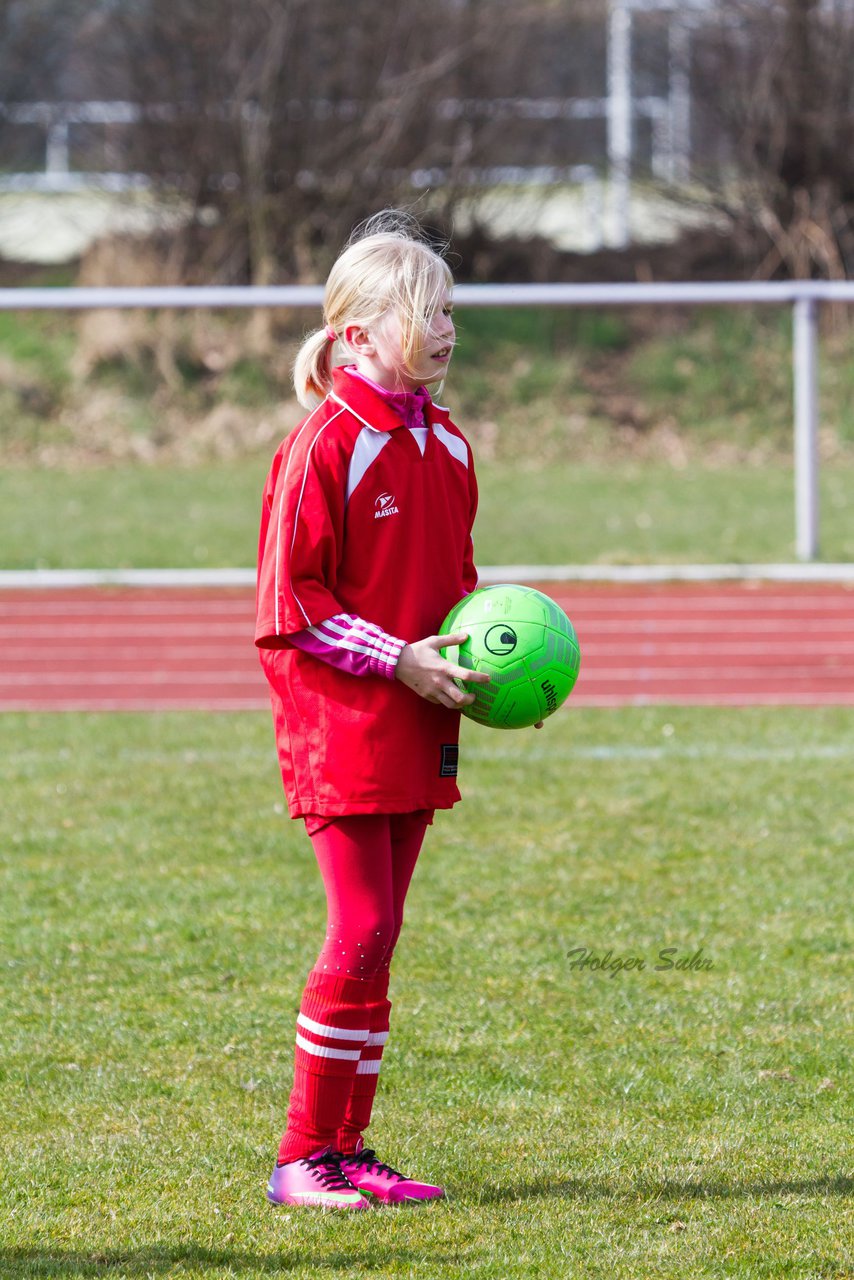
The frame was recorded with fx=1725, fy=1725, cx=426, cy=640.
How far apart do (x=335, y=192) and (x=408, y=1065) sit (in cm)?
1620

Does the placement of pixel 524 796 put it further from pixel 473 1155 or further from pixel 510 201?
pixel 510 201

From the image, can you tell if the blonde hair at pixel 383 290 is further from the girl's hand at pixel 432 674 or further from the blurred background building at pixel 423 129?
the blurred background building at pixel 423 129

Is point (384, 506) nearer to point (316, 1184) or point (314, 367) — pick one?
point (314, 367)

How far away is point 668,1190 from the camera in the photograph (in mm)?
3443

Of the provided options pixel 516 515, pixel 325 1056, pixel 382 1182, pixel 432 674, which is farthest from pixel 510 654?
pixel 516 515

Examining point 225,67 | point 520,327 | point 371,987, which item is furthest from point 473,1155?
point 225,67

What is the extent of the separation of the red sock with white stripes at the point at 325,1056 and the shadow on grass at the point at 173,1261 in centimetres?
30

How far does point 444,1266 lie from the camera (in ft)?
10.2

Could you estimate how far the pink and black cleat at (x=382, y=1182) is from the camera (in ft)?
11.1

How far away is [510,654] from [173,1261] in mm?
1294

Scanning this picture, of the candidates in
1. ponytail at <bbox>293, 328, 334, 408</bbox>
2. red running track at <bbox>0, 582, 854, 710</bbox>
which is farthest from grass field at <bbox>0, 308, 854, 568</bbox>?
ponytail at <bbox>293, 328, 334, 408</bbox>

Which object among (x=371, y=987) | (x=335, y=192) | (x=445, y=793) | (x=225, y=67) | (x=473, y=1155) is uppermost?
(x=225, y=67)

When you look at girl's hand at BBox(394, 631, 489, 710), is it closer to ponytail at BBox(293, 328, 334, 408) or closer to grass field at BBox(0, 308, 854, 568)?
ponytail at BBox(293, 328, 334, 408)

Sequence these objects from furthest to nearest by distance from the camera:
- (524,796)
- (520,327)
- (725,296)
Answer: (520,327)
(725,296)
(524,796)
